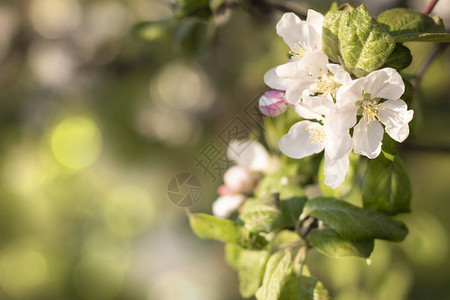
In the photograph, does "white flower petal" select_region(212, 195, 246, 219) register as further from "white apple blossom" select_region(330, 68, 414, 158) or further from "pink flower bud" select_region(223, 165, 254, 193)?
"white apple blossom" select_region(330, 68, 414, 158)

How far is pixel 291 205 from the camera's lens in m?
0.48

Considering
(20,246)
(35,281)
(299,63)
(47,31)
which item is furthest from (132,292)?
(299,63)

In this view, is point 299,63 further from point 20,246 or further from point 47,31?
point 20,246

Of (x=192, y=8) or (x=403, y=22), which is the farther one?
(x=192, y=8)

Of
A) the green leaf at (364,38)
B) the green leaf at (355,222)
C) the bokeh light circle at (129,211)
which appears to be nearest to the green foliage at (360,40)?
the green leaf at (364,38)

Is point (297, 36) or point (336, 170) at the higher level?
point (297, 36)

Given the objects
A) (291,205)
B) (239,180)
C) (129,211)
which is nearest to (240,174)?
(239,180)

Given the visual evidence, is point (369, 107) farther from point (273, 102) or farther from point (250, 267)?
point (250, 267)

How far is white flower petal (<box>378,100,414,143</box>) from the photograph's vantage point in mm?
365

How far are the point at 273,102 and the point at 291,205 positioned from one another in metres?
0.13

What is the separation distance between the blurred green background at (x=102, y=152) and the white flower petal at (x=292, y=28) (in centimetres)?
99

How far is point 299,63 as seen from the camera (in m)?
0.37

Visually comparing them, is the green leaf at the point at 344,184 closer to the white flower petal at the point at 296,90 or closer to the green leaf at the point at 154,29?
the white flower petal at the point at 296,90

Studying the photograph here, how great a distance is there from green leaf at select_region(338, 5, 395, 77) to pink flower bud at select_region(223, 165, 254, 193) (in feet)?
0.94
